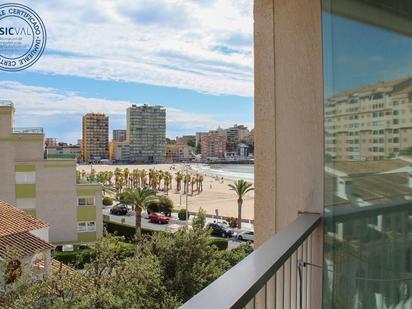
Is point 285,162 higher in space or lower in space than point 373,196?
higher

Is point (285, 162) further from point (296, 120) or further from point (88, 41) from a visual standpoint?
A: point (88, 41)

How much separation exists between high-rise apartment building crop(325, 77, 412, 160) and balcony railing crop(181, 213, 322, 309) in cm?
28

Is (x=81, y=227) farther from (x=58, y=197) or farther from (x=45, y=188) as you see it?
(x=45, y=188)

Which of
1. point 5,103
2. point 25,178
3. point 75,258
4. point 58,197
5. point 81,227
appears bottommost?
point 75,258

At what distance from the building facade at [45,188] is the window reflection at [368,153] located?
1981 cm

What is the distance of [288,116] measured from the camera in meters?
1.67

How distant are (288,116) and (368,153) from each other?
373 mm

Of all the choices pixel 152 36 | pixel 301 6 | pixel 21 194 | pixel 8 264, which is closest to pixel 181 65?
pixel 152 36

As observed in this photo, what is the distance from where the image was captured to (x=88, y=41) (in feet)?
122

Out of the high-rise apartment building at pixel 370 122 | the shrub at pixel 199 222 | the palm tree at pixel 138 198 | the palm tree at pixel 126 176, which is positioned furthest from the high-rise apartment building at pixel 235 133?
the high-rise apartment building at pixel 370 122

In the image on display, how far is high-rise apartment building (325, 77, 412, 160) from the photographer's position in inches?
51.4

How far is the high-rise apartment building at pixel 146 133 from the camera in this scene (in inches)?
2559

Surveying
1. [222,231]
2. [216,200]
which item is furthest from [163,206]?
[216,200]

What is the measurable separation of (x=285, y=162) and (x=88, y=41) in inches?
1514
